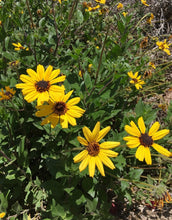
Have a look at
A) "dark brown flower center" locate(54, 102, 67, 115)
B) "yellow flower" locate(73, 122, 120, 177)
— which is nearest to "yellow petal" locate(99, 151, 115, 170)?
"yellow flower" locate(73, 122, 120, 177)

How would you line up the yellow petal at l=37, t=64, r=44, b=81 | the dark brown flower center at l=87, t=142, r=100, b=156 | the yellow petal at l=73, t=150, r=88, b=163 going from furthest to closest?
the yellow petal at l=37, t=64, r=44, b=81, the dark brown flower center at l=87, t=142, r=100, b=156, the yellow petal at l=73, t=150, r=88, b=163

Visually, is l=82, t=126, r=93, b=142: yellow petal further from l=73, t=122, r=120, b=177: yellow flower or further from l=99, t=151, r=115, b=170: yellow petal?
l=99, t=151, r=115, b=170: yellow petal

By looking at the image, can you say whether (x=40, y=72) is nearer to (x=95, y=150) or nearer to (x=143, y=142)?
(x=95, y=150)

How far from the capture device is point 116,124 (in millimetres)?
3143

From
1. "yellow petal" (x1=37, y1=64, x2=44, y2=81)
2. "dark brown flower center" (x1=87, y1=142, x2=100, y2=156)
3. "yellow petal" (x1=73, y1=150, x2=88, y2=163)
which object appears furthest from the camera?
"yellow petal" (x1=37, y1=64, x2=44, y2=81)

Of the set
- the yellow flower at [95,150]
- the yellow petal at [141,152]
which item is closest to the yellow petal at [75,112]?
the yellow flower at [95,150]

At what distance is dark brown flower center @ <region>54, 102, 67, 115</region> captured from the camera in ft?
6.09

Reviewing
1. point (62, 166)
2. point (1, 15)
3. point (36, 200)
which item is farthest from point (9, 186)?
point (1, 15)

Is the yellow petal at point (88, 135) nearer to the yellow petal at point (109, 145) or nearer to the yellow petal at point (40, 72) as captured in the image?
the yellow petal at point (109, 145)

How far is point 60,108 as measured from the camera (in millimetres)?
1869

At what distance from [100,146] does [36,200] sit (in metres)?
1.16

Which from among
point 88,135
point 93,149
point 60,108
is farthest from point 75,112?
point 93,149

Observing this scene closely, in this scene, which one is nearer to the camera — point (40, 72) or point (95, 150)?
point (95, 150)

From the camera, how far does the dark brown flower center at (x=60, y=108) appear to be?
6.09 ft
